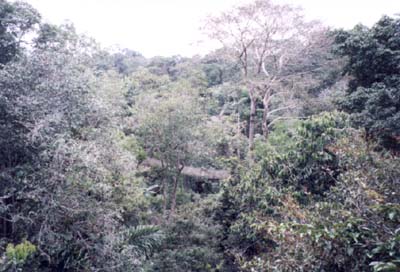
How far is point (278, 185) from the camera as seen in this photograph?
23.3 feet

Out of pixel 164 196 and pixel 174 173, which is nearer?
pixel 164 196

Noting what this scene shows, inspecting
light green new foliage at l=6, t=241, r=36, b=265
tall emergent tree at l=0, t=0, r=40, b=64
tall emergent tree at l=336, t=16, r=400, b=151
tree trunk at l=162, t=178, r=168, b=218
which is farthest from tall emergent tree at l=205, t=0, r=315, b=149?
light green new foliage at l=6, t=241, r=36, b=265

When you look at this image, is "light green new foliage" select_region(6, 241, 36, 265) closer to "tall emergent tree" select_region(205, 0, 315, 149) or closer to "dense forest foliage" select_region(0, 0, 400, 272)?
"dense forest foliage" select_region(0, 0, 400, 272)

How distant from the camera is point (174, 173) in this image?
444 inches

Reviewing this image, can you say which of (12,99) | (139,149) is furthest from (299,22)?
(12,99)

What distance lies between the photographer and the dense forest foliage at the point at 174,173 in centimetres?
411

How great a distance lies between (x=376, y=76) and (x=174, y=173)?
6262 mm

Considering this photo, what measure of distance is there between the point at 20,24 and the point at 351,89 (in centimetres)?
813

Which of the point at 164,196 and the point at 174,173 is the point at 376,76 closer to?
the point at 174,173

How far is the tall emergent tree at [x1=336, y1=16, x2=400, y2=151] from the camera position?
759 centimetres

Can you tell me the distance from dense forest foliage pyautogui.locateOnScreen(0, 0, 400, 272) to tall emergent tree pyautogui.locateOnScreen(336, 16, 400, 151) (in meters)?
0.03

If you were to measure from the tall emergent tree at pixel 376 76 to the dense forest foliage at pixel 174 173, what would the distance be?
3 cm

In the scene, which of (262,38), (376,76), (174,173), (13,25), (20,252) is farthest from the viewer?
(262,38)

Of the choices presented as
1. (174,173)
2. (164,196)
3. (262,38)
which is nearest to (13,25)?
(164,196)
